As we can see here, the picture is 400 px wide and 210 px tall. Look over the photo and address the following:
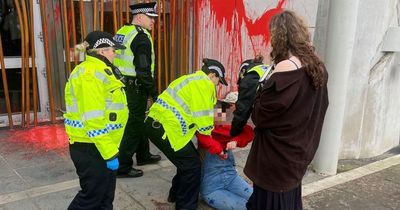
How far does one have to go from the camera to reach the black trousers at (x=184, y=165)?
3.31 m

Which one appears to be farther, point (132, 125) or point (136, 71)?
point (132, 125)

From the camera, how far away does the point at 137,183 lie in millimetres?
4129

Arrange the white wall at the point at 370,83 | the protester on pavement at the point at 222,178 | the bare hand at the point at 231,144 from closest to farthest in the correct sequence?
the bare hand at the point at 231,144 → the protester on pavement at the point at 222,178 → the white wall at the point at 370,83

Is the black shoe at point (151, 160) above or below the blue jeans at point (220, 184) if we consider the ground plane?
below

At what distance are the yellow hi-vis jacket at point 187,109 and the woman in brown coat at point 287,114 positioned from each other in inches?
24.0

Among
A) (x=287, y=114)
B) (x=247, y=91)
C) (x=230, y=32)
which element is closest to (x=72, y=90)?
(x=247, y=91)

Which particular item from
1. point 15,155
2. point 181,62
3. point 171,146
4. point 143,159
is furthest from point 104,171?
point 181,62

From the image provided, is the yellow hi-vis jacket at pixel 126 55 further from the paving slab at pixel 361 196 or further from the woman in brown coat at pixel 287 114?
the paving slab at pixel 361 196

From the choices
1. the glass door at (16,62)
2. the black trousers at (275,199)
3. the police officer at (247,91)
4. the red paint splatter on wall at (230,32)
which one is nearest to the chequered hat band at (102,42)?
the police officer at (247,91)

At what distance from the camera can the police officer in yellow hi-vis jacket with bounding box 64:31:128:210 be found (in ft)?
8.77

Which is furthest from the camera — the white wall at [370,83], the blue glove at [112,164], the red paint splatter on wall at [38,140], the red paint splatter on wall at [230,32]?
the red paint splatter on wall at [230,32]

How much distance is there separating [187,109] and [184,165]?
0.48 metres

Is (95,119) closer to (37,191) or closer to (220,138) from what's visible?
(220,138)

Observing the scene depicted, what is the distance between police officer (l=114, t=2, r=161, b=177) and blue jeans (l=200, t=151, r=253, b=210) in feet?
3.43
